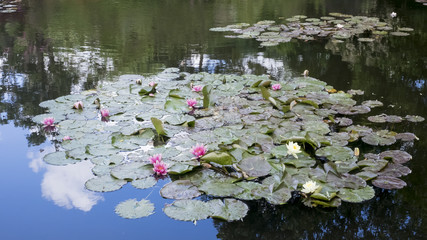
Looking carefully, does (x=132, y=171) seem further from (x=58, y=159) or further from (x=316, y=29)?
(x=316, y=29)

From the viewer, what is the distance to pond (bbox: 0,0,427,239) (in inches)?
72.9

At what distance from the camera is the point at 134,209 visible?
1955 millimetres

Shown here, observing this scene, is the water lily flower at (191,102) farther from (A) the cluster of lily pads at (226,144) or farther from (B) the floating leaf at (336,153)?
(B) the floating leaf at (336,153)

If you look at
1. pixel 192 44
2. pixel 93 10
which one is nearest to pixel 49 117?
pixel 192 44

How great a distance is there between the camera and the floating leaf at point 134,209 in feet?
6.30

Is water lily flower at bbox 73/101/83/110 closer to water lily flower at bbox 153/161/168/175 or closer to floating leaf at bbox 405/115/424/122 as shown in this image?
water lily flower at bbox 153/161/168/175

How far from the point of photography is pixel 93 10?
8.86 meters

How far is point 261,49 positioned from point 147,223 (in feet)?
12.2

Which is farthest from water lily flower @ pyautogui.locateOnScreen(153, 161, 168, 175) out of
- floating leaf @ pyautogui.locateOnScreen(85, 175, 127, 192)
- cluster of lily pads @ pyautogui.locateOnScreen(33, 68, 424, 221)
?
floating leaf @ pyautogui.locateOnScreen(85, 175, 127, 192)

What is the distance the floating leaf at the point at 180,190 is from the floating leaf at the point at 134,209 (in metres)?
0.11

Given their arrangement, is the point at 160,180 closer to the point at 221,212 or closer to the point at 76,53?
the point at 221,212

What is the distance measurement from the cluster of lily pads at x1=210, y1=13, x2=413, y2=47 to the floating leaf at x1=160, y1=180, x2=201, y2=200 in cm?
357

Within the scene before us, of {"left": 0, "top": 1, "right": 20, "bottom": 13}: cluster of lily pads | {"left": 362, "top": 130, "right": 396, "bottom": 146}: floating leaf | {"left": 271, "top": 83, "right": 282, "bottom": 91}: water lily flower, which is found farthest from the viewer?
{"left": 0, "top": 1, "right": 20, "bottom": 13}: cluster of lily pads

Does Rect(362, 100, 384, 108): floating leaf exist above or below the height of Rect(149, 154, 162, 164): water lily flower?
above
